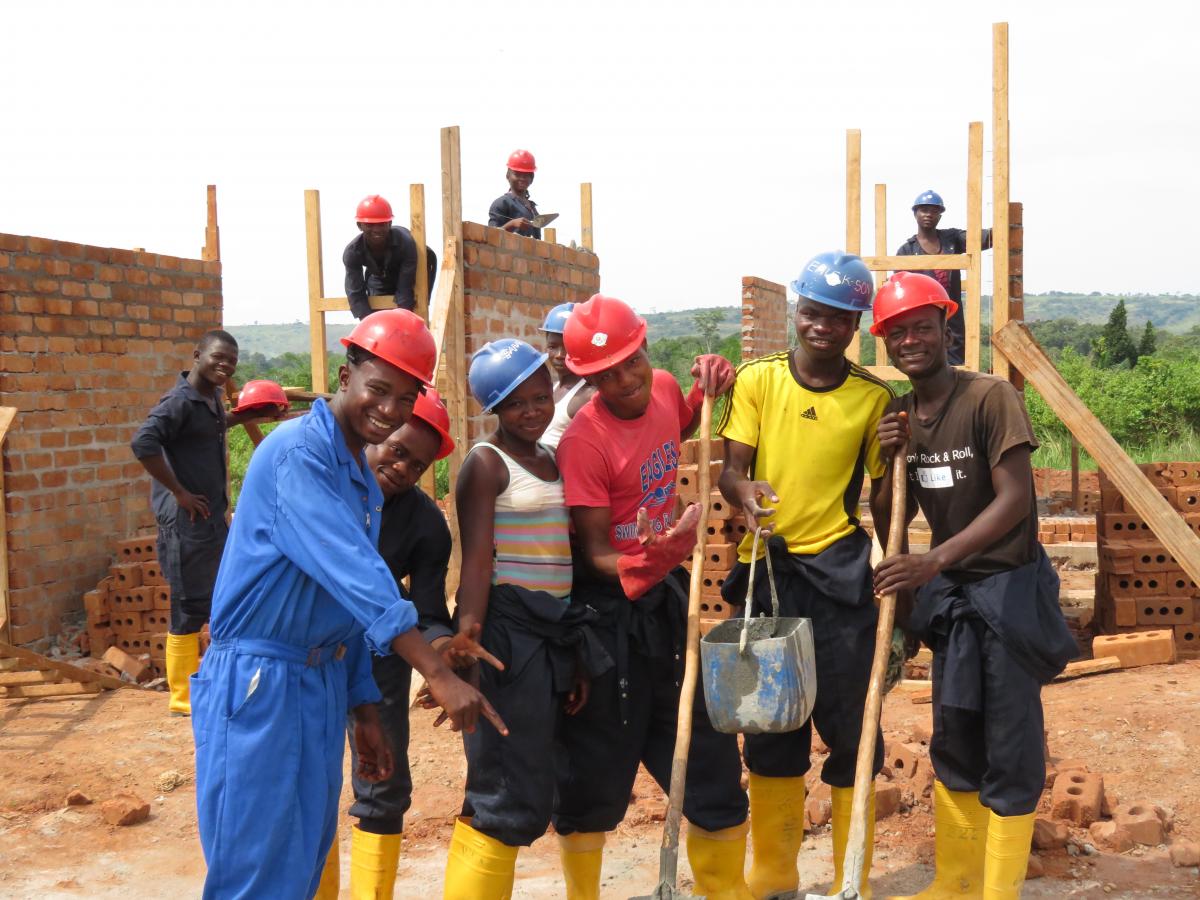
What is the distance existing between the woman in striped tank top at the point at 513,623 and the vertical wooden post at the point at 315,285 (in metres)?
6.27

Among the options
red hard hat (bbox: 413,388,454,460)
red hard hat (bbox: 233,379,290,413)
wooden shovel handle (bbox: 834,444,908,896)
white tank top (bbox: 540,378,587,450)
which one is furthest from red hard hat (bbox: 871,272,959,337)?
red hard hat (bbox: 233,379,290,413)

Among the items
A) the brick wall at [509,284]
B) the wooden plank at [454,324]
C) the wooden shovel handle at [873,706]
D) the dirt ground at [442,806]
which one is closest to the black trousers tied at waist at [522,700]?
the wooden shovel handle at [873,706]

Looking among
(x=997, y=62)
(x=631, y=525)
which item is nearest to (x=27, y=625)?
(x=631, y=525)

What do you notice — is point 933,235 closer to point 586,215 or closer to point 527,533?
point 586,215

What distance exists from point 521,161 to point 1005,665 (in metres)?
7.92

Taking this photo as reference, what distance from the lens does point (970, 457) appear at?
144 inches

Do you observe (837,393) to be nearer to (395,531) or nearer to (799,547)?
(799,547)

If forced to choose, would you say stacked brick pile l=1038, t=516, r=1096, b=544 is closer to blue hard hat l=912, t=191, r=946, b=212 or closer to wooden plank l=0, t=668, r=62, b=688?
blue hard hat l=912, t=191, r=946, b=212

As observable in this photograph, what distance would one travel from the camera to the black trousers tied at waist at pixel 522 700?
11.3 feet

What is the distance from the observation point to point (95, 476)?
9328 millimetres

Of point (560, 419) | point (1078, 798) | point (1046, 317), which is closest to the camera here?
point (560, 419)

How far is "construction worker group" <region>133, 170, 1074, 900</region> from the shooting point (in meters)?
3.44

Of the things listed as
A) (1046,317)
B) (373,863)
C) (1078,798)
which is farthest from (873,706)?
(1046,317)

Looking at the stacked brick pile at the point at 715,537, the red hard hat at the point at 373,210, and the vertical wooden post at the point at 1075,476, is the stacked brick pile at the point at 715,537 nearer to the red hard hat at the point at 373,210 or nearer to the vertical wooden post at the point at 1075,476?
the red hard hat at the point at 373,210
